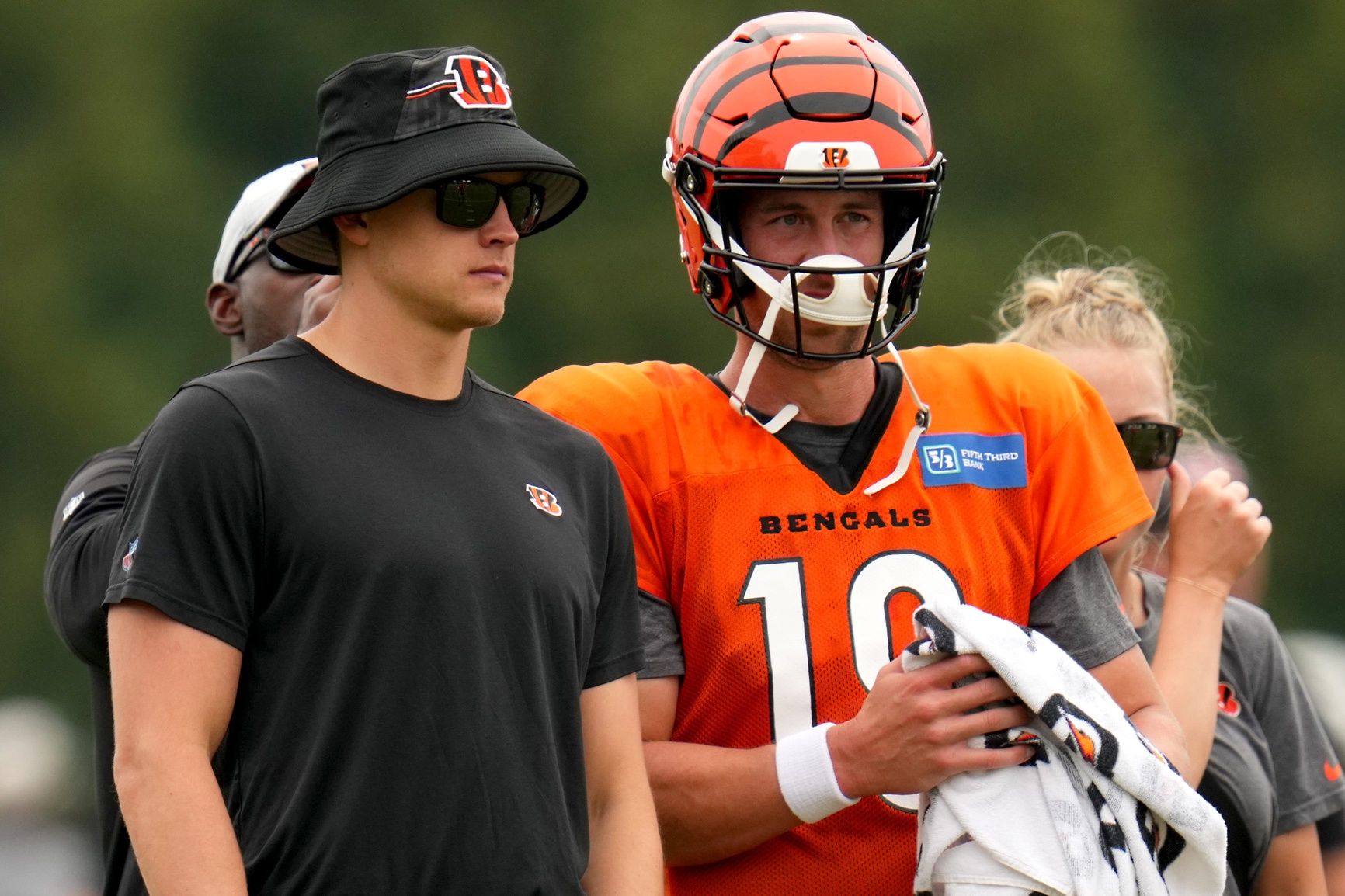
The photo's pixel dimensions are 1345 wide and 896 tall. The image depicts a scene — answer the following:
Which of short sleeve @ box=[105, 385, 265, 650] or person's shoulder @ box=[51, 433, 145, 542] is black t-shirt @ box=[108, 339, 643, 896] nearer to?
short sleeve @ box=[105, 385, 265, 650]

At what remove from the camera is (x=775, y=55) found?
129 inches

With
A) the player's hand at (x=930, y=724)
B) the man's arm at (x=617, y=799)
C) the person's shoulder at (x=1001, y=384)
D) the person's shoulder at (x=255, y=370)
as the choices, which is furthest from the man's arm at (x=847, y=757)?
the person's shoulder at (x=255, y=370)

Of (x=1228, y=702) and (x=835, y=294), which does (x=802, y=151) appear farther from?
(x=1228, y=702)

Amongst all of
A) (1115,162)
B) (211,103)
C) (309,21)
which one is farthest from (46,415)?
(1115,162)

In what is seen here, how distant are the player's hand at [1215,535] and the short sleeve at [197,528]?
1.62 meters

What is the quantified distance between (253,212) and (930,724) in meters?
1.69

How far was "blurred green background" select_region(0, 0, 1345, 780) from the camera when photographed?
564 inches

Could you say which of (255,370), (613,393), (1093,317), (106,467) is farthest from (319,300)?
(1093,317)

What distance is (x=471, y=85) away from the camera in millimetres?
2787

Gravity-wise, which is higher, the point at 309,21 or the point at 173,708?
the point at 309,21

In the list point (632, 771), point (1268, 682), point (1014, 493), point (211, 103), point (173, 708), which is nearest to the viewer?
point (173, 708)

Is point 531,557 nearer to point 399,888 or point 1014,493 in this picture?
point 399,888

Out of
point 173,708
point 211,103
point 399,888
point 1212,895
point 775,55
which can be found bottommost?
point 1212,895

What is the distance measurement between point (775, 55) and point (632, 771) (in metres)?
1.12
